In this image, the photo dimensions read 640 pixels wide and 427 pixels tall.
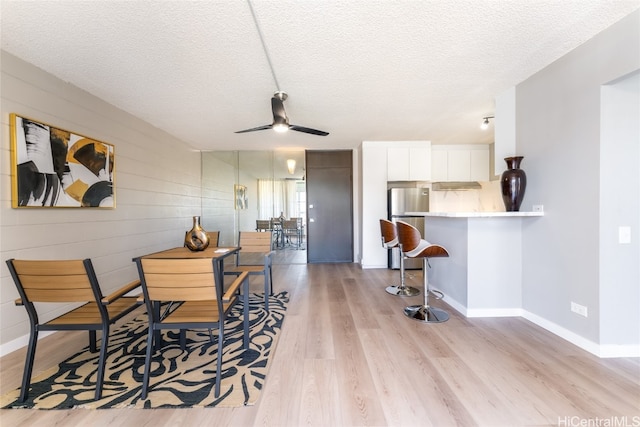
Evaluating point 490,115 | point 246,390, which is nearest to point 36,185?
point 246,390

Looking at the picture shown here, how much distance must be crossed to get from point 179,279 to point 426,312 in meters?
2.37

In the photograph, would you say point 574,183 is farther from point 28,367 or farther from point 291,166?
point 291,166

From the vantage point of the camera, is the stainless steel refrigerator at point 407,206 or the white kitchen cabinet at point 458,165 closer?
the stainless steel refrigerator at point 407,206

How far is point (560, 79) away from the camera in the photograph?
87.5 inches

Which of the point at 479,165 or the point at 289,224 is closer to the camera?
the point at 479,165

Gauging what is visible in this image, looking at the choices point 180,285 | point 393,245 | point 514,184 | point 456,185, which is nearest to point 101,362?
point 180,285

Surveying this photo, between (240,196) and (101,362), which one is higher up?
(240,196)

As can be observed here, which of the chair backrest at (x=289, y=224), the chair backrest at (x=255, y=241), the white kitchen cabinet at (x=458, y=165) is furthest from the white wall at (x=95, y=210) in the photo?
the white kitchen cabinet at (x=458, y=165)

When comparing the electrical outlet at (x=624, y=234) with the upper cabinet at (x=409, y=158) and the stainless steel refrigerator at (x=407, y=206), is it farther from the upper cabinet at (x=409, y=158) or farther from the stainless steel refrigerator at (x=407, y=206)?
the upper cabinet at (x=409, y=158)

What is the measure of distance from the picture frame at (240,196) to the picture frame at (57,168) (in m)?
2.55

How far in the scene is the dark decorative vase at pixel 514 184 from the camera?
100 inches

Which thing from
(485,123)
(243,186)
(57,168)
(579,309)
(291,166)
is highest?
(485,123)

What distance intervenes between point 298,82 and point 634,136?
284cm

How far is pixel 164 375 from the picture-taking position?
1761mm
